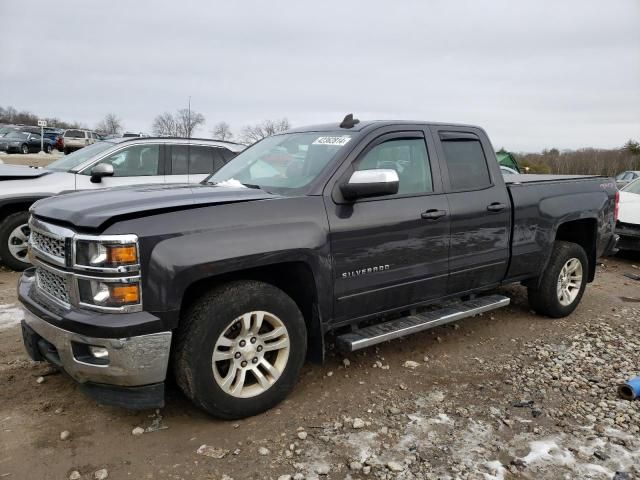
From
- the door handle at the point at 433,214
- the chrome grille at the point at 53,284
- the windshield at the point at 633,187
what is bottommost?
the chrome grille at the point at 53,284

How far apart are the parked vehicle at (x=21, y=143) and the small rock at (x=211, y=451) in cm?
3408

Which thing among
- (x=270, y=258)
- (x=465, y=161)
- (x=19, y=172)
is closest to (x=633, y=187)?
(x=465, y=161)

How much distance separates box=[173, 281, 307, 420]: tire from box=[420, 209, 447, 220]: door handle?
1.28m

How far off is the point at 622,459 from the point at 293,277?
2206 mm

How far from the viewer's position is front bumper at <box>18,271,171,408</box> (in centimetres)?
264

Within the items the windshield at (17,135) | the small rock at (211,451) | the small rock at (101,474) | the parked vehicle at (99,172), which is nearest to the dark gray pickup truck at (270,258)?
the small rock at (211,451)

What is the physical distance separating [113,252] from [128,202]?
0.41m

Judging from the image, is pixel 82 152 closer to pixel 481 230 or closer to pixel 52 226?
pixel 52 226

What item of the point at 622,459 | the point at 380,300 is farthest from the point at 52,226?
the point at 622,459

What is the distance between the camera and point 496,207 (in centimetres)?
436

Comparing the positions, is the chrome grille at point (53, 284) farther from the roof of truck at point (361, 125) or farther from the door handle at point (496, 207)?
the door handle at point (496, 207)

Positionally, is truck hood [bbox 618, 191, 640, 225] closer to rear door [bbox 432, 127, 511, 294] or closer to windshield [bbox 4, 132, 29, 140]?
rear door [bbox 432, 127, 511, 294]

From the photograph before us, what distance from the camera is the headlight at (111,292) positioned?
262 cm

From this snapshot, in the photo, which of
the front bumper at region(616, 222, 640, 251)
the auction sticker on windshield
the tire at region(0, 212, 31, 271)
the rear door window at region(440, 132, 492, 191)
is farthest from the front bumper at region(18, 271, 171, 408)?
the front bumper at region(616, 222, 640, 251)
